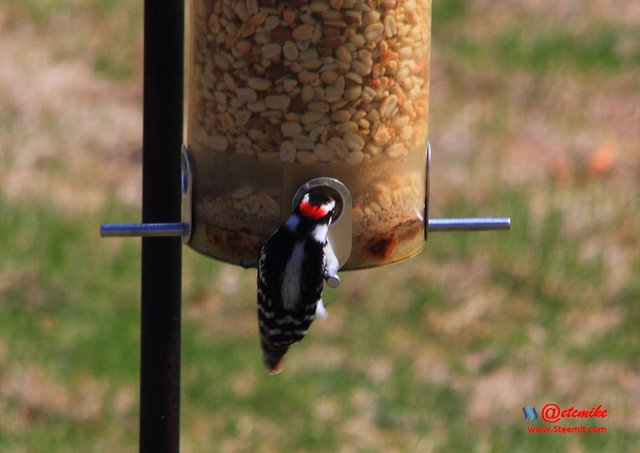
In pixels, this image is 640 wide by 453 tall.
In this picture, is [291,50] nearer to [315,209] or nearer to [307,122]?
[307,122]

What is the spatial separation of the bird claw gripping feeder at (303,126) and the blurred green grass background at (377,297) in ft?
6.85

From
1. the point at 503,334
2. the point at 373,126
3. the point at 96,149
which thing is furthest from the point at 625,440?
the point at 96,149

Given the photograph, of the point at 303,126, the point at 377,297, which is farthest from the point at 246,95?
the point at 377,297

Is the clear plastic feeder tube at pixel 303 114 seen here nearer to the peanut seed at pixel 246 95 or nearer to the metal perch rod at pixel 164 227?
the peanut seed at pixel 246 95

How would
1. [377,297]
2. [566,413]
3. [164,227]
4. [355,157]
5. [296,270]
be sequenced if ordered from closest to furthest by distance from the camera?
[164,227], [296,270], [355,157], [566,413], [377,297]

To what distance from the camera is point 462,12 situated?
8.41 m

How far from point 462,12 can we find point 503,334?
3520 mm

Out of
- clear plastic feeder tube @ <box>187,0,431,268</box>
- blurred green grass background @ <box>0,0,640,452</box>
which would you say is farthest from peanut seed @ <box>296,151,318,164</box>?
blurred green grass background @ <box>0,0,640,452</box>

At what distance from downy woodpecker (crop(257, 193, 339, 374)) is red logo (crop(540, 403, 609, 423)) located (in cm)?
243

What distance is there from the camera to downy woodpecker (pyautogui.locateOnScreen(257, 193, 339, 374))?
Answer: 8.41 feet

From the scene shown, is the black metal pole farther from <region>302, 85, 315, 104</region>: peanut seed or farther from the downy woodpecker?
<region>302, 85, 315, 104</region>: peanut seed

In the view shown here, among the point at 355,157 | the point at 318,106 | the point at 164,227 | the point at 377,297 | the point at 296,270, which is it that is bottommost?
the point at 377,297

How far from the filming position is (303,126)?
268cm

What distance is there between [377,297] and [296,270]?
300 centimetres
